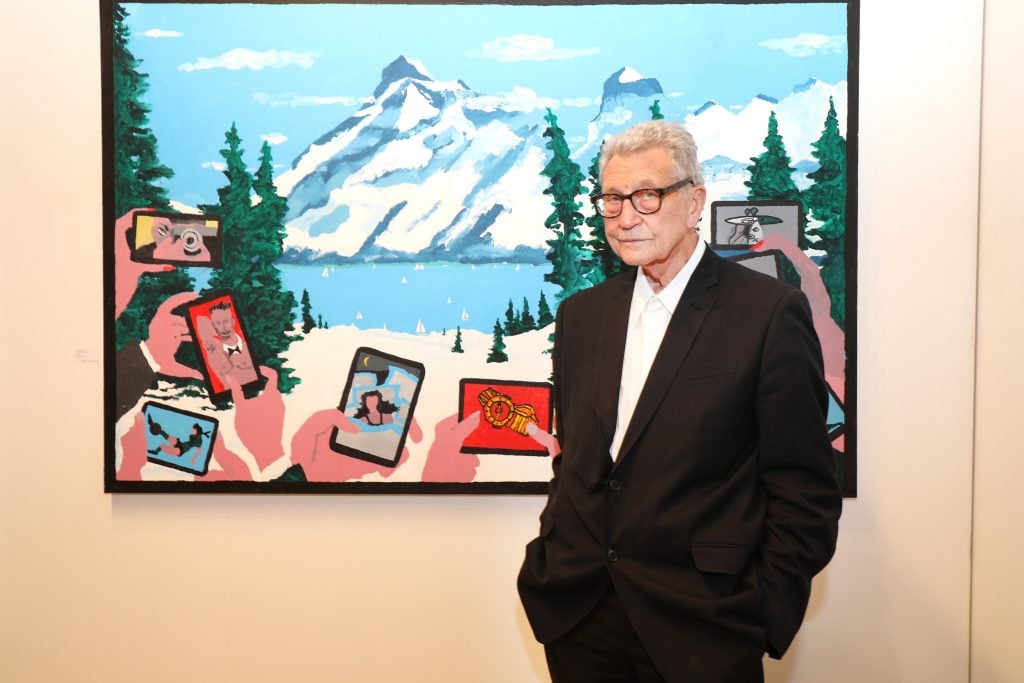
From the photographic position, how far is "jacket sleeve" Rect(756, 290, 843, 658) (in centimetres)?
143

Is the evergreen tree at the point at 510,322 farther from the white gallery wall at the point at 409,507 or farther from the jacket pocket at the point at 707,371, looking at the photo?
the jacket pocket at the point at 707,371

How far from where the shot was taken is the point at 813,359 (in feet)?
4.81

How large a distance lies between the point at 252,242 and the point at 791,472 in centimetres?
155

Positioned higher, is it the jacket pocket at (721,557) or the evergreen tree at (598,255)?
the evergreen tree at (598,255)

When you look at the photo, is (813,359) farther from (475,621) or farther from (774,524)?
(475,621)

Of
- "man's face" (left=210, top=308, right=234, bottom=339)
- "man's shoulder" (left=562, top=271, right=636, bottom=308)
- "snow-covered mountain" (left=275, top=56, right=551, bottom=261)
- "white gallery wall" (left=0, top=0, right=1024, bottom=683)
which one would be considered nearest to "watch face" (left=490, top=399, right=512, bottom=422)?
"white gallery wall" (left=0, top=0, right=1024, bottom=683)

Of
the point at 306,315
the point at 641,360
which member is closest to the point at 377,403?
the point at 306,315

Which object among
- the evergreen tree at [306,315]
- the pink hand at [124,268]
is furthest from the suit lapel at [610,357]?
the pink hand at [124,268]

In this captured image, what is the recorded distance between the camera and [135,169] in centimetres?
220

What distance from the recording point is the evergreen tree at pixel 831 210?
85.5 inches

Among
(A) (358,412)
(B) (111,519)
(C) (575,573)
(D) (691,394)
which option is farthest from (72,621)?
(D) (691,394)

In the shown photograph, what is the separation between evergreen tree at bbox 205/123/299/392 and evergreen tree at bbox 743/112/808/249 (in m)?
1.32

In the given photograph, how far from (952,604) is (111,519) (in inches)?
95.7

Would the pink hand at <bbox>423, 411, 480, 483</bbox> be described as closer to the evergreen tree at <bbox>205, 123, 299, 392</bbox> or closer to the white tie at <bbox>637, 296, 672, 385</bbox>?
the evergreen tree at <bbox>205, 123, 299, 392</bbox>
